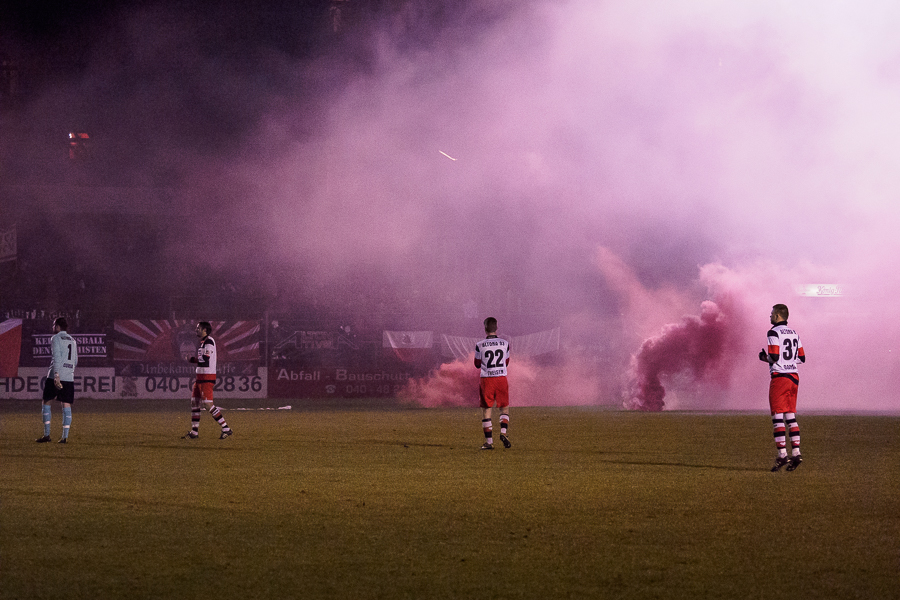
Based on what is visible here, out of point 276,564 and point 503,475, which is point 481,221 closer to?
point 503,475

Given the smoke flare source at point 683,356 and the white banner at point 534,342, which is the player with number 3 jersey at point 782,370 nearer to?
the smoke flare source at point 683,356

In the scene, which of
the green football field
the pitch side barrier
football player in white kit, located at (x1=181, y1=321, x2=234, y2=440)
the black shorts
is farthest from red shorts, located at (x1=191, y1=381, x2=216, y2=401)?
the pitch side barrier

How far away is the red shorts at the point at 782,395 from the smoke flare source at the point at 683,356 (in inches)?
672

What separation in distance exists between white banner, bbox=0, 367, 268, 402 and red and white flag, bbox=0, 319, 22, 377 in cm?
22

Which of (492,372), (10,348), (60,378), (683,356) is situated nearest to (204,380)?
(60,378)

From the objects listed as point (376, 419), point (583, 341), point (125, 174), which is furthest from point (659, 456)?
point (125, 174)

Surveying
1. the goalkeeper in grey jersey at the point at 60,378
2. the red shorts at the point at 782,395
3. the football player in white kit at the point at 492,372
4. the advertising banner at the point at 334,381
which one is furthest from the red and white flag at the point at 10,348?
the red shorts at the point at 782,395

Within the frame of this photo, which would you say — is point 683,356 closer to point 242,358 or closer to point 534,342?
point 534,342

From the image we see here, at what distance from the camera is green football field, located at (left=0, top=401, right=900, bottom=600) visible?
5.92 meters

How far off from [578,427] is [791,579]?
14189 millimetres

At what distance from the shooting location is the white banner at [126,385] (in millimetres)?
30734

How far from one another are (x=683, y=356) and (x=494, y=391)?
1610cm

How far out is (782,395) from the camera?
40.9 ft

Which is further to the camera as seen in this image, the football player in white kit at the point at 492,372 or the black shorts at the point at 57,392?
the black shorts at the point at 57,392
